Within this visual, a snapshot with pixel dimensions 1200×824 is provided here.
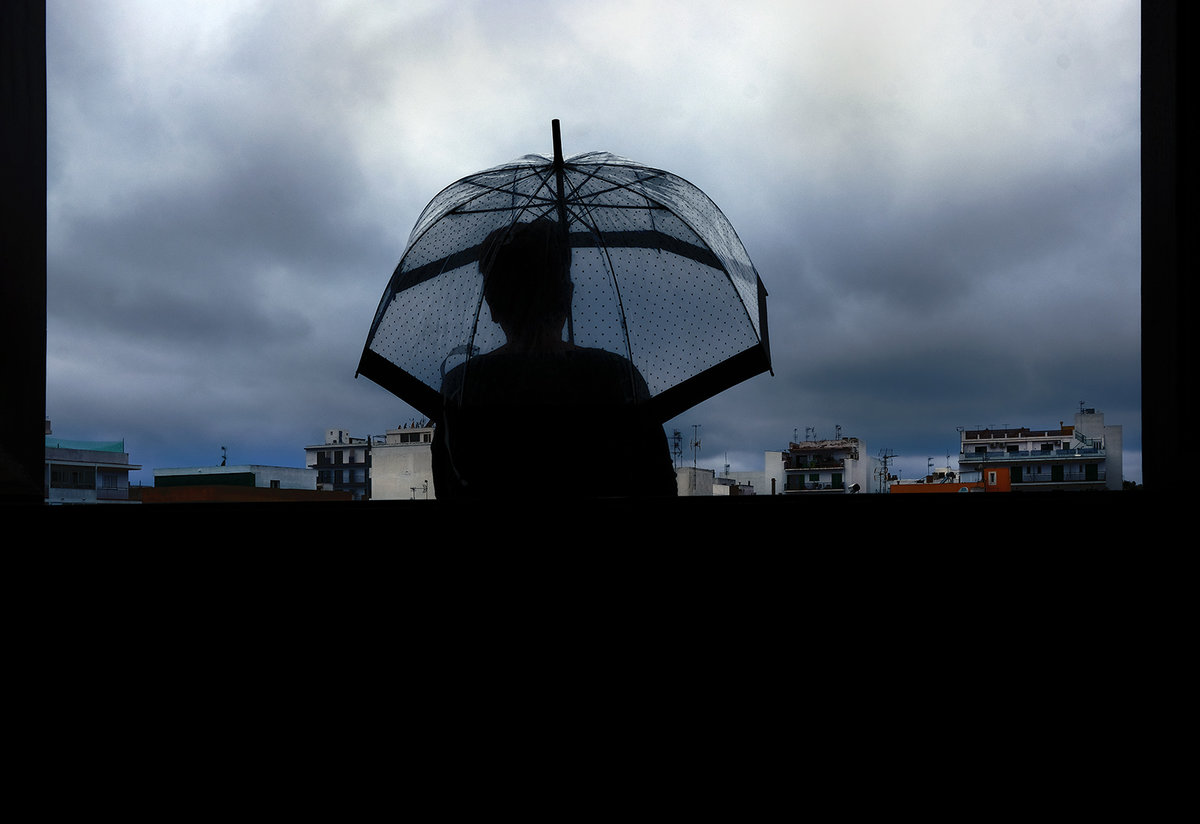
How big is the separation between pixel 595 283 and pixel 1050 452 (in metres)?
38.9

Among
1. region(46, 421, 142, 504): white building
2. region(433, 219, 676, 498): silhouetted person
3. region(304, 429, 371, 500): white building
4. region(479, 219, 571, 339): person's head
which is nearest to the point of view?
region(433, 219, 676, 498): silhouetted person

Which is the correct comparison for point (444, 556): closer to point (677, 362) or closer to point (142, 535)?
point (142, 535)

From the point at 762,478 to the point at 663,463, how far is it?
36515mm

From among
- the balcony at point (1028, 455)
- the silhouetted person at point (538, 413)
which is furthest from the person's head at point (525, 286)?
the balcony at point (1028, 455)

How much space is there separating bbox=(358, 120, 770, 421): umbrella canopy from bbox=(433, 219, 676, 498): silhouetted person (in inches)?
5.7

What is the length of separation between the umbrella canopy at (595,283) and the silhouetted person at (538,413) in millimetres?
145

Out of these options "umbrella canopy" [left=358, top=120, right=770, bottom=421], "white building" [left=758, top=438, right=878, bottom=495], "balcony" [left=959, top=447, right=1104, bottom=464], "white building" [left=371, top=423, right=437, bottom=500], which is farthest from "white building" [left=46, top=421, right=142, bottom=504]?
"balcony" [left=959, top=447, right=1104, bottom=464]

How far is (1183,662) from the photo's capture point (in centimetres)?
47

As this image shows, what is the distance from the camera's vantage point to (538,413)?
1606 millimetres

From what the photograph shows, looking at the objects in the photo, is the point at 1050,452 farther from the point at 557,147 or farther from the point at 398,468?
the point at 557,147

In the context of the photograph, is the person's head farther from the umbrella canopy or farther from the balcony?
the balcony

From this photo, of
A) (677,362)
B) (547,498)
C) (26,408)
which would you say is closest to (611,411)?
(677,362)

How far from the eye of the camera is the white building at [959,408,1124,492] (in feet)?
104

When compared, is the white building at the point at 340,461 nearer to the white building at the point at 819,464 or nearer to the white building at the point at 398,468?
the white building at the point at 398,468
